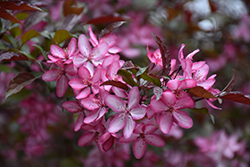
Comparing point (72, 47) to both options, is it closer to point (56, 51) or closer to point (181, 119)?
point (56, 51)

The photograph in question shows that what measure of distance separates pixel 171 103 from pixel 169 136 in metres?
1.26

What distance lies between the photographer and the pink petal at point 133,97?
70cm

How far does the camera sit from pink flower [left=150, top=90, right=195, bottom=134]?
0.67 meters

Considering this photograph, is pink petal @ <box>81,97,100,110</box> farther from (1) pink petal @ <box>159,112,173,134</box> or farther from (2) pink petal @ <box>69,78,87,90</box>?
(1) pink petal @ <box>159,112,173,134</box>

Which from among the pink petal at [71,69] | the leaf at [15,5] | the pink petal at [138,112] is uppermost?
the leaf at [15,5]

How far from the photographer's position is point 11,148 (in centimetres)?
210

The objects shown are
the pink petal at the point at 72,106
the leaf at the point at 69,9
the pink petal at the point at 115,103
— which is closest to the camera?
the pink petal at the point at 115,103

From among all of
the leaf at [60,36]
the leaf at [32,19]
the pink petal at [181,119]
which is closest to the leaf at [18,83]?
the leaf at [60,36]

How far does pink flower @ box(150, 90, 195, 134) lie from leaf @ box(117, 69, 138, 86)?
0.32ft

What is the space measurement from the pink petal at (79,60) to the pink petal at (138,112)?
25 centimetres

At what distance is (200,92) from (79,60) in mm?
411

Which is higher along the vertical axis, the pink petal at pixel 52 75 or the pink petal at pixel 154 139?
the pink petal at pixel 52 75

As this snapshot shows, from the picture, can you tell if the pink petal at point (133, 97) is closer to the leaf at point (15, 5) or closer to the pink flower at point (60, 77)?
the pink flower at point (60, 77)

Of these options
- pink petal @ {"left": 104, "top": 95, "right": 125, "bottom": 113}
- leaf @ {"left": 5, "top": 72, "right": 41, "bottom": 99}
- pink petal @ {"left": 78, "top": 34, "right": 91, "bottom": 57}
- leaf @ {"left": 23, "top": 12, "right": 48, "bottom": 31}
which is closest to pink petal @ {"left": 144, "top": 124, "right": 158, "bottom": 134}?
pink petal @ {"left": 104, "top": 95, "right": 125, "bottom": 113}
